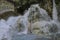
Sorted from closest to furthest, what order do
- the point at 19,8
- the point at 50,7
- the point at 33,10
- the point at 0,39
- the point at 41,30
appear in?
the point at 0,39
the point at 41,30
the point at 33,10
the point at 50,7
the point at 19,8

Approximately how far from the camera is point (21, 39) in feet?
26.0

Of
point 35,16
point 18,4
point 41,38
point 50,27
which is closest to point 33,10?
point 35,16

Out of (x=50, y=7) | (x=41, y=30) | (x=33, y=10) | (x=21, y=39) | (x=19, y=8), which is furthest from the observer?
(x=19, y=8)

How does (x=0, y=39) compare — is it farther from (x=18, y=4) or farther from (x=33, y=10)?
(x=18, y=4)

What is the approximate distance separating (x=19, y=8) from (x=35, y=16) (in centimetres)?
352

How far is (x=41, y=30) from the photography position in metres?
9.45

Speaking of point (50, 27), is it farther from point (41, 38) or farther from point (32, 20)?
point (41, 38)

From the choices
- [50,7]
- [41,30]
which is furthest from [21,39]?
[50,7]

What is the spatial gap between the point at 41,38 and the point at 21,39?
0.76m

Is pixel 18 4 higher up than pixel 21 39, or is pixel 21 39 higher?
pixel 18 4

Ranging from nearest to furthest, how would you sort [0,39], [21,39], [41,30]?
[0,39]
[21,39]
[41,30]

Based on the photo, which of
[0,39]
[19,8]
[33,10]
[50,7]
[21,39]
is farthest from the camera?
[19,8]

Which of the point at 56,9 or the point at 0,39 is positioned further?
the point at 56,9

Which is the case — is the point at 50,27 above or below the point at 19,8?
below
